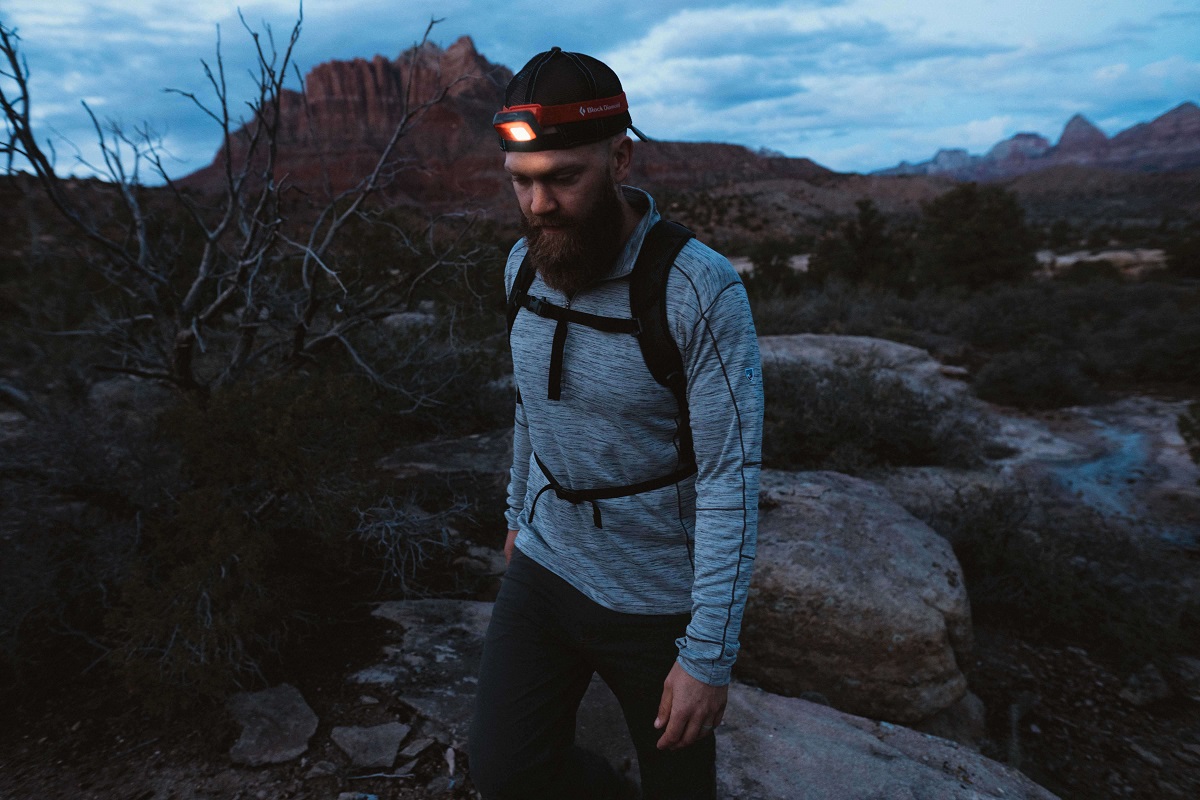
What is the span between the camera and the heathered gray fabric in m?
1.25

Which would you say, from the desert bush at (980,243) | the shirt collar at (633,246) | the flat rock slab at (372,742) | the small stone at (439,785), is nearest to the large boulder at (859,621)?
the small stone at (439,785)

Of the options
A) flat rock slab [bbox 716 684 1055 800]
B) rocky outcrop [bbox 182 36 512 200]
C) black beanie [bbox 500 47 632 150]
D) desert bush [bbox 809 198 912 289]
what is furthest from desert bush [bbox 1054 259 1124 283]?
black beanie [bbox 500 47 632 150]

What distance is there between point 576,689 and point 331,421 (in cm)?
196

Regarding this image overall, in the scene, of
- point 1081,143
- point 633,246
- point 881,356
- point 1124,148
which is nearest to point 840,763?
point 633,246

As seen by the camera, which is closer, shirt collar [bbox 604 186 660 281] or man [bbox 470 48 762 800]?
man [bbox 470 48 762 800]

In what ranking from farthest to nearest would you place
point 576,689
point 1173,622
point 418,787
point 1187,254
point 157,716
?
point 1187,254
point 1173,622
point 157,716
point 418,787
point 576,689

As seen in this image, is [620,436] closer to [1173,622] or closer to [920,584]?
[920,584]

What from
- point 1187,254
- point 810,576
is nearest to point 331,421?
point 810,576

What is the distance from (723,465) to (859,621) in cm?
198

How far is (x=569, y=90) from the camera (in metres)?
1.28

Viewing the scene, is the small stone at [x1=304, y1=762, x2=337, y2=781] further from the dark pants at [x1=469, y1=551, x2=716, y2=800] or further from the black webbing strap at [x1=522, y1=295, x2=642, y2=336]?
the black webbing strap at [x1=522, y1=295, x2=642, y2=336]

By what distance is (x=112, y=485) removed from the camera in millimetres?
2932

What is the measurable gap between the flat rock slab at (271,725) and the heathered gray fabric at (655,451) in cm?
129

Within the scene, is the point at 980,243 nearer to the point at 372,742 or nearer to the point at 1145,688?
the point at 1145,688
